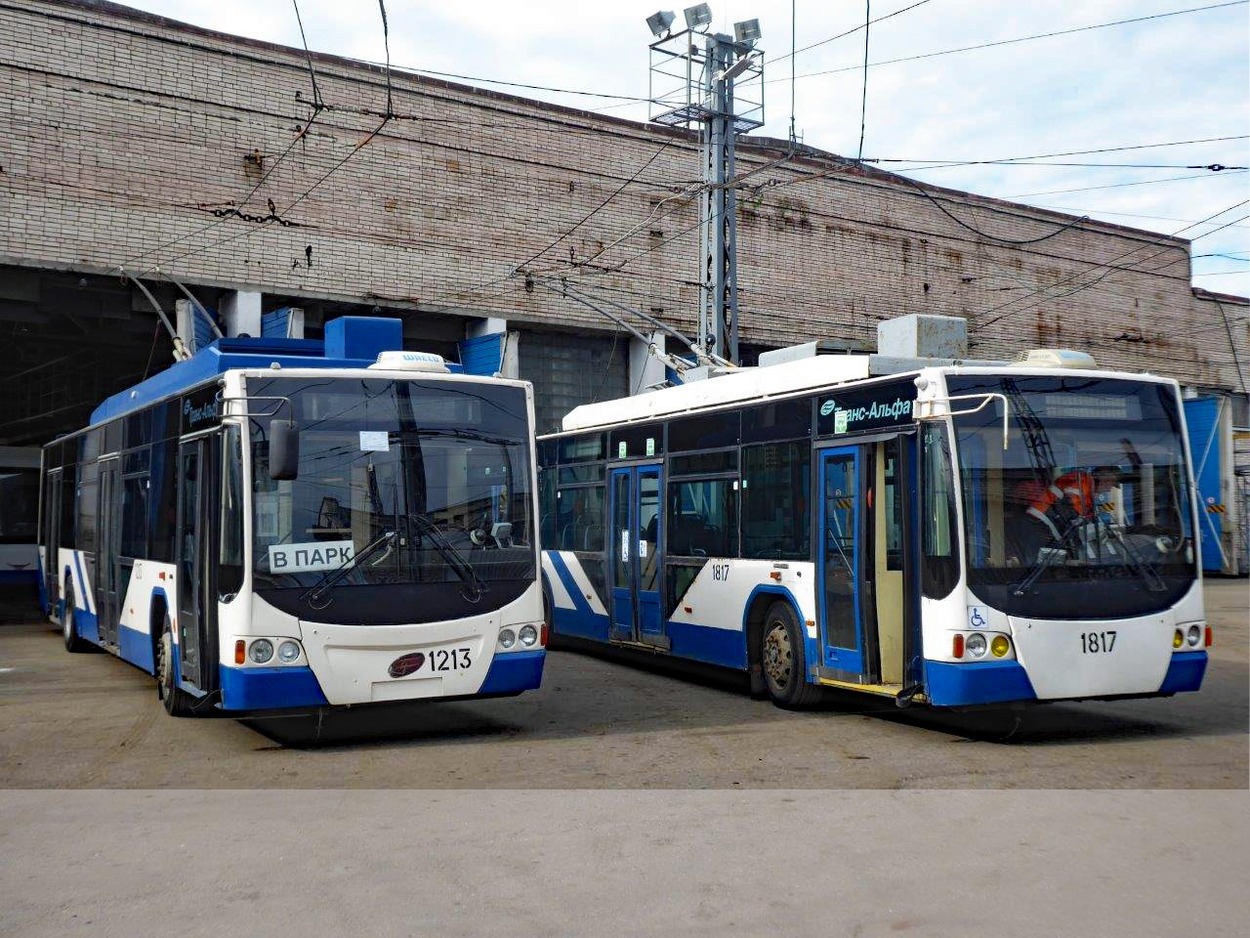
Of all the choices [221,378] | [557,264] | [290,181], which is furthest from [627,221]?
[221,378]

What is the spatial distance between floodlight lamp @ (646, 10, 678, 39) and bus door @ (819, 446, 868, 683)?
455 inches

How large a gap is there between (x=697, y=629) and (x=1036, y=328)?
22867mm

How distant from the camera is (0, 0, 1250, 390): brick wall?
2006cm

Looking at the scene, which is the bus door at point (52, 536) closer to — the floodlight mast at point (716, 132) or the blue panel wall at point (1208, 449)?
the floodlight mast at point (716, 132)

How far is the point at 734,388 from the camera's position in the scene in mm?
12852

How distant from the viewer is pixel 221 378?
9.66 m

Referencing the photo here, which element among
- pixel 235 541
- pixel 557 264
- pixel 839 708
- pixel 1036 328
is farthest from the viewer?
pixel 1036 328

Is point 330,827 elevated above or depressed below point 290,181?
below

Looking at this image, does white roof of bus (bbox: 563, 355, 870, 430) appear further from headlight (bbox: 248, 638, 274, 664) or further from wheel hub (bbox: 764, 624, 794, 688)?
headlight (bbox: 248, 638, 274, 664)

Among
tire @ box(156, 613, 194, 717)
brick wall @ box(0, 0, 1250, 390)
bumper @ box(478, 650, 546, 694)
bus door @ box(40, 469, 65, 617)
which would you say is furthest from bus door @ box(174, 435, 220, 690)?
brick wall @ box(0, 0, 1250, 390)

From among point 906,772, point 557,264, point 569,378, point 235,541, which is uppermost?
point 557,264

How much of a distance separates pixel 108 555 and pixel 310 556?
17.6 feet

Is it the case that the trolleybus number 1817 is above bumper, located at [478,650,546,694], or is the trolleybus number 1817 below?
above

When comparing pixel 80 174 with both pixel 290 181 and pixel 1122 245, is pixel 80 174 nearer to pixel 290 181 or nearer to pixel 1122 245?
pixel 290 181
